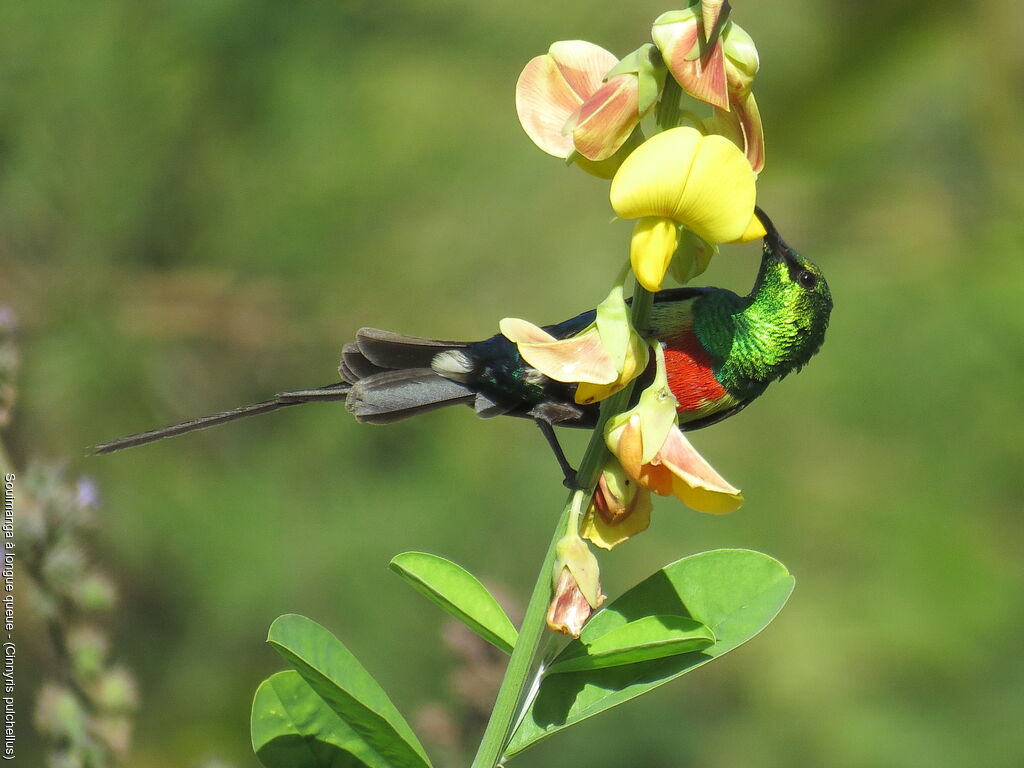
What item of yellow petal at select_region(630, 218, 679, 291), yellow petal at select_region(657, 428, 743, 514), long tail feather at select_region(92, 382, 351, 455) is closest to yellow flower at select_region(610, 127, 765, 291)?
yellow petal at select_region(630, 218, 679, 291)

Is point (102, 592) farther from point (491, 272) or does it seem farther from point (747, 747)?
point (747, 747)

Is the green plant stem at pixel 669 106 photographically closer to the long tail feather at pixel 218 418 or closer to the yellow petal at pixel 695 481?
the yellow petal at pixel 695 481

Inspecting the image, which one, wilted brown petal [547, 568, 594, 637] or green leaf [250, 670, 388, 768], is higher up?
wilted brown petal [547, 568, 594, 637]

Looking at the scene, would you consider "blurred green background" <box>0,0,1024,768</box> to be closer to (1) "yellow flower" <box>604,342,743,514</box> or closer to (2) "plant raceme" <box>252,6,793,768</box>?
(2) "plant raceme" <box>252,6,793,768</box>

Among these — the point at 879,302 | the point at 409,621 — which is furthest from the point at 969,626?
the point at 409,621

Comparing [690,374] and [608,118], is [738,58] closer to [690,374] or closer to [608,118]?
[608,118]
